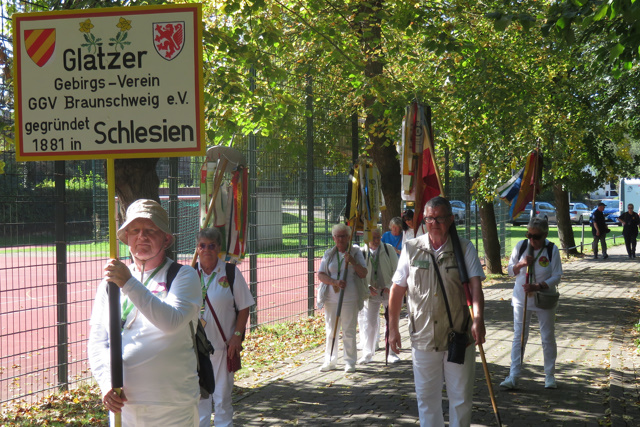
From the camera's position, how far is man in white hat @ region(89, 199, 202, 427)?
3.88 m

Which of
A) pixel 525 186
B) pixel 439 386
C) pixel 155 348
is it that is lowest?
pixel 439 386

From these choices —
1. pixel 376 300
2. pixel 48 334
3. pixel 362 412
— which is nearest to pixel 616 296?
pixel 376 300

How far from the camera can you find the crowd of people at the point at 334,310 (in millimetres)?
3906

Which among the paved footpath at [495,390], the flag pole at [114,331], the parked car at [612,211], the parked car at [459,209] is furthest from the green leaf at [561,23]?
the parked car at [612,211]

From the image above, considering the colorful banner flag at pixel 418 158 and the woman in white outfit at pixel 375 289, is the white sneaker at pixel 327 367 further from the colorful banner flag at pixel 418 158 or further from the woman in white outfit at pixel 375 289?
the colorful banner flag at pixel 418 158

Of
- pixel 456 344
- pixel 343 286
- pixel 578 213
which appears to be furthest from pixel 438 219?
pixel 578 213

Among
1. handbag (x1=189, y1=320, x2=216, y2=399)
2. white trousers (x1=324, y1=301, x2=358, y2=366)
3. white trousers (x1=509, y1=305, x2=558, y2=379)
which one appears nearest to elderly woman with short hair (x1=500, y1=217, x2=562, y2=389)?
white trousers (x1=509, y1=305, x2=558, y2=379)

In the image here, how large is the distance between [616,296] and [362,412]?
12.3 meters

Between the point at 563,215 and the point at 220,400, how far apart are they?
24.6m

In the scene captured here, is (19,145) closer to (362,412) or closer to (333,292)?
(362,412)

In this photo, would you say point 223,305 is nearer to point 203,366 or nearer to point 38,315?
point 203,366

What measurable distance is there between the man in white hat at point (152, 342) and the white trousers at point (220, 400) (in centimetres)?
248

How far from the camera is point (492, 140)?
18438 millimetres

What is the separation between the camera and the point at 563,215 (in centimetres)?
2884
